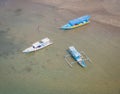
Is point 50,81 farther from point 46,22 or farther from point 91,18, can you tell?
point 91,18

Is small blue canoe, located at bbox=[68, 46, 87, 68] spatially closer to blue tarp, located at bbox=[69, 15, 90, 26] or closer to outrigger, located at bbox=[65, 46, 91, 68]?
outrigger, located at bbox=[65, 46, 91, 68]

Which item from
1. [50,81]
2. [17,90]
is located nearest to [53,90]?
[50,81]

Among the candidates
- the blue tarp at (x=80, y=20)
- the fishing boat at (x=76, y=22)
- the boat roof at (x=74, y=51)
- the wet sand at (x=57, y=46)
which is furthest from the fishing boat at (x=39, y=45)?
the blue tarp at (x=80, y=20)

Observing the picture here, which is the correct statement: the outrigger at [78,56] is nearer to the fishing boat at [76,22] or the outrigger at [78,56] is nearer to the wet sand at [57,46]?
the wet sand at [57,46]

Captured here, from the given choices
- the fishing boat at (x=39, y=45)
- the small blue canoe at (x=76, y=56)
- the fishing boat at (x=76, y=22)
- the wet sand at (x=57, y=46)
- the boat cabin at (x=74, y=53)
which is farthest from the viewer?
the fishing boat at (x=76, y=22)

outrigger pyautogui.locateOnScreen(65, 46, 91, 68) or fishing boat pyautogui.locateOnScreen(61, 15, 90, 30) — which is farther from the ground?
fishing boat pyautogui.locateOnScreen(61, 15, 90, 30)

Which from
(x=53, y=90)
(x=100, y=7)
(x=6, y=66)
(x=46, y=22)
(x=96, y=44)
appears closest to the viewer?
(x=53, y=90)

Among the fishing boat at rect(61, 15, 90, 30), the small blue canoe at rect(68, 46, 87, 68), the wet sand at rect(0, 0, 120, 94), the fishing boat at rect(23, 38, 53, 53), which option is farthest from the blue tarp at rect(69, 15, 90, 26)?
the small blue canoe at rect(68, 46, 87, 68)

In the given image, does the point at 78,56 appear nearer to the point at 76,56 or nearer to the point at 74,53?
the point at 76,56
